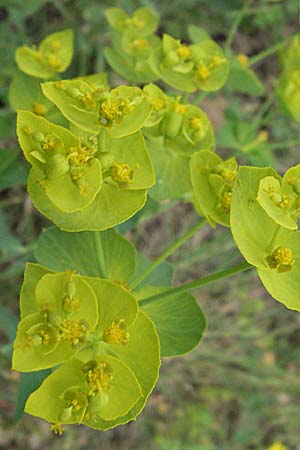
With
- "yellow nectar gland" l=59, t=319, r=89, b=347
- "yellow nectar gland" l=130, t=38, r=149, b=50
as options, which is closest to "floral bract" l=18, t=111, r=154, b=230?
"yellow nectar gland" l=59, t=319, r=89, b=347

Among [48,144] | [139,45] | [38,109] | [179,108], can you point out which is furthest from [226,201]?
[139,45]

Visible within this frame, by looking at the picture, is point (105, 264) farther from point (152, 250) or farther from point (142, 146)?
point (152, 250)

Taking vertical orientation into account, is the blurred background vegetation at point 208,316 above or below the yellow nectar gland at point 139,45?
below

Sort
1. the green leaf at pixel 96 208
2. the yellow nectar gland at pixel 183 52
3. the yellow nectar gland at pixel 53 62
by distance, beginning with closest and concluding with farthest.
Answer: the green leaf at pixel 96 208 < the yellow nectar gland at pixel 183 52 < the yellow nectar gland at pixel 53 62

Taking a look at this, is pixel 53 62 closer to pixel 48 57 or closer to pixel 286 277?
pixel 48 57

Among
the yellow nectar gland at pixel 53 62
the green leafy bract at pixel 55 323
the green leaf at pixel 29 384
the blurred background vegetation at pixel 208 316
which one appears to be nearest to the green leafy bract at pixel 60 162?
the green leafy bract at pixel 55 323

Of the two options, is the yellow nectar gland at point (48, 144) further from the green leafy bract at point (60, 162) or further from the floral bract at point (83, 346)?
the floral bract at point (83, 346)
